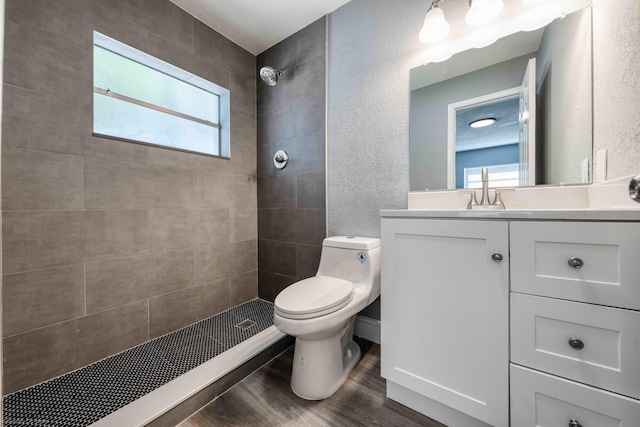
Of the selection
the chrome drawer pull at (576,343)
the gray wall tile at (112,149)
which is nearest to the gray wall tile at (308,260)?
the gray wall tile at (112,149)

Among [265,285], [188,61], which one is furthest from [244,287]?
[188,61]

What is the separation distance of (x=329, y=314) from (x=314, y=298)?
4.2 inches

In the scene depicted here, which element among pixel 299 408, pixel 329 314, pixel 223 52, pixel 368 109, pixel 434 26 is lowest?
pixel 299 408

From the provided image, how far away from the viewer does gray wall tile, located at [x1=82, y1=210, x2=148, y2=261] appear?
1523 millimetres

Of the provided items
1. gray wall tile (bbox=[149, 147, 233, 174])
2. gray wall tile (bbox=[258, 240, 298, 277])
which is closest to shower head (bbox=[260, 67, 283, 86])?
gray wall tile (bbox=[149, 147, 233, 174])

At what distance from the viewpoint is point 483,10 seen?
1380 millimetres

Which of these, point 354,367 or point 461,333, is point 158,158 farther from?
point 461,333

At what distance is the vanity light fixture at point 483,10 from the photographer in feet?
4.46

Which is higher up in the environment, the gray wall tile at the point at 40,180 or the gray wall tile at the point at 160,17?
the gray wall tile at the point at 160,17

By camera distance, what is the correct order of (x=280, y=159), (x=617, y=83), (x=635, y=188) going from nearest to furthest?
(x=635, y=188), (x=617, y=83), (x=280, y=159)

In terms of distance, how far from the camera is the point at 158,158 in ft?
5.93

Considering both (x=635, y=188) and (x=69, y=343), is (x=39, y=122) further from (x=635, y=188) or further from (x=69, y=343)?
(x=635, y=188)

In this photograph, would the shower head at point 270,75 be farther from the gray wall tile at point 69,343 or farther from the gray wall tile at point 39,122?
the gray wall tile at point 69,343

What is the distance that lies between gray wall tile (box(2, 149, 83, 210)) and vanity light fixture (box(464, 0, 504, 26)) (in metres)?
2.16
